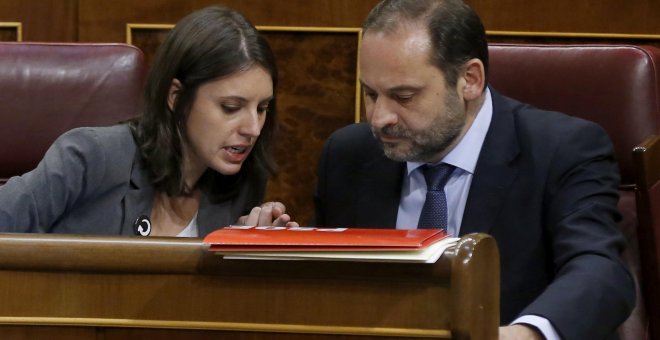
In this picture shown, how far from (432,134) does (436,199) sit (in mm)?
81

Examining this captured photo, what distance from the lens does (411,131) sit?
131 centimetres

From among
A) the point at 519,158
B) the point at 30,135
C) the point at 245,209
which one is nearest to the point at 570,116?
the point at 519,158

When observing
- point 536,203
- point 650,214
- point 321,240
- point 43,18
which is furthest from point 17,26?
point 321,240

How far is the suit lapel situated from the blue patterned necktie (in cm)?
3

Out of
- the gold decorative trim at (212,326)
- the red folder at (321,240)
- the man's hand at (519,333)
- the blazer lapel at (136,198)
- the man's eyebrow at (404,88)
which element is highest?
the man's eyebrow at (404,88)

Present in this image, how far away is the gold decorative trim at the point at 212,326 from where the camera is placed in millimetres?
844

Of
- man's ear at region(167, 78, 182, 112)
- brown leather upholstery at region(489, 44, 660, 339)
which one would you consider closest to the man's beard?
brown leather upholstery at region(489, 44, 660, 339)

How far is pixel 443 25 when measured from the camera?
52.5 inches

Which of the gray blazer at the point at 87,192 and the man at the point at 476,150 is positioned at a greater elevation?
the man at the point at 476,150

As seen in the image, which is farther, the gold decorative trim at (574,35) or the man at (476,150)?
the gold decorative trim at (574,35)

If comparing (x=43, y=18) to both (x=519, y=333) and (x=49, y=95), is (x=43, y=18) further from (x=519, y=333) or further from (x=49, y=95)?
(x=519, y=333)

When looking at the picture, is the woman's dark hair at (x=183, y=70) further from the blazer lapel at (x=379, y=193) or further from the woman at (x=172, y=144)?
the blazer lapel at (x=379, y=193)

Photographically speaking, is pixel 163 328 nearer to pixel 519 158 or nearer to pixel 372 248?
pixel 372 248

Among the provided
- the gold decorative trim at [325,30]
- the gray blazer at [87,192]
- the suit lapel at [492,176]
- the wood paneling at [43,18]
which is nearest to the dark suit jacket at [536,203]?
the suit lapel at [492,176]
